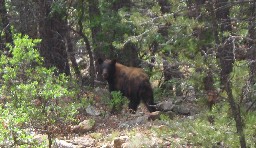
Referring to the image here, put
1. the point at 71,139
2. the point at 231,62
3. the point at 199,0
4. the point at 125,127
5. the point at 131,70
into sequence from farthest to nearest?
the point at 131,70
the point at 125,127
the point at 71,139
the point at 199,0
the point at 231,62

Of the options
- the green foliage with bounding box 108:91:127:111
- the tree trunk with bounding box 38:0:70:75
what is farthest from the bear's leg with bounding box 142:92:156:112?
the tree trunk with bounding box 38:0:70:75

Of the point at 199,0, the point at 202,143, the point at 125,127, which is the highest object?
the point at 199,0

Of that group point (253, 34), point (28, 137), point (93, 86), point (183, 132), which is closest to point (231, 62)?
point (253, 34)

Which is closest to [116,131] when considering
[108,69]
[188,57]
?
[108,69]

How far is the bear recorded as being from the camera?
1277cm

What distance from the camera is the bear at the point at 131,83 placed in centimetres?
1277

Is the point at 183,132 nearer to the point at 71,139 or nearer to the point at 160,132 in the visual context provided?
the point at 160,132

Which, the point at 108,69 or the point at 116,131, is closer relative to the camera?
the point at 116,131

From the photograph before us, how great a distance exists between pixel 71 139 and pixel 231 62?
4.88 metres

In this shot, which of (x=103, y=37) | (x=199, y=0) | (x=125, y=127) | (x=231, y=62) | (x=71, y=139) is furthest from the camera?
(x=103, y=37)

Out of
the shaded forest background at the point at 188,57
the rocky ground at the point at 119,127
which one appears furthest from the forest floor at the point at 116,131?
the shaded forest background at the point at 188,57

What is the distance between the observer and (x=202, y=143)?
20.5 ft

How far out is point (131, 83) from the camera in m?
13.1

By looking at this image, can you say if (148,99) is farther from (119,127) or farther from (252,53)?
(252,53)
